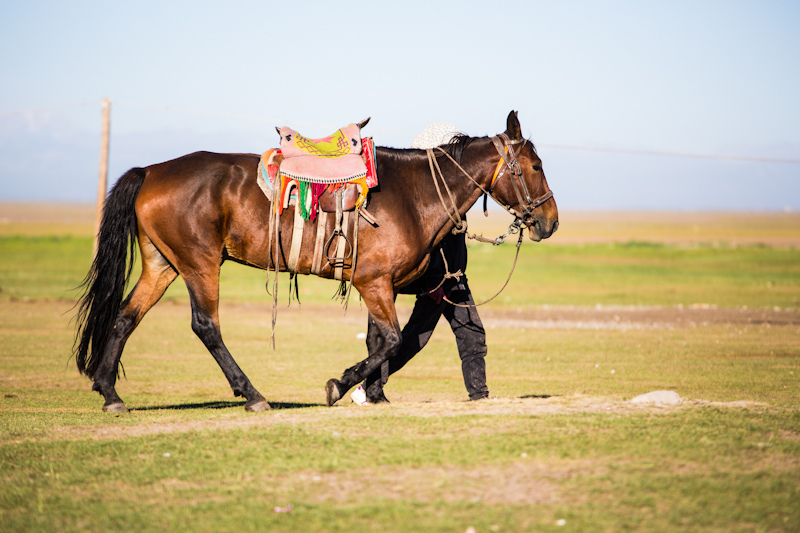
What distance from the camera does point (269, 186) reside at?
6.75 metres

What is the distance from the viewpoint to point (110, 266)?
7324 millimetres

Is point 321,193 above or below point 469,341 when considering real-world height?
above

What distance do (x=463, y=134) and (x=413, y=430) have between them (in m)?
3.28

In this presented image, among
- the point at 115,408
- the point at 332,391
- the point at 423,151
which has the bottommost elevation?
the point at 115,408

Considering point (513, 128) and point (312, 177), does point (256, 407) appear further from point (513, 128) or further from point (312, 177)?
point (513, 128)

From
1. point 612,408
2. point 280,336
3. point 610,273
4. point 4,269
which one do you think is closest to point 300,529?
point 612,408

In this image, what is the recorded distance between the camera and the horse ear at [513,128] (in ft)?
23.2

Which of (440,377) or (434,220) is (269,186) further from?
(440,377)

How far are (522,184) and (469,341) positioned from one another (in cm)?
188

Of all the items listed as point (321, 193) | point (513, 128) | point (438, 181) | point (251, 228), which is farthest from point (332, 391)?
point (513, 128)

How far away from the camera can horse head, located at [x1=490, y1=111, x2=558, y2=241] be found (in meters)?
7.15

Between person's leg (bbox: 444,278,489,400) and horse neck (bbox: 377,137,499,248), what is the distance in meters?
1.07

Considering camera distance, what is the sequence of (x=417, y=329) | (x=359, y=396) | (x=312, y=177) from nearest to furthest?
(x=312, y=177)
(x=359, y=396)
(x=417, y=329)

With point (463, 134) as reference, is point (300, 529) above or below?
below
